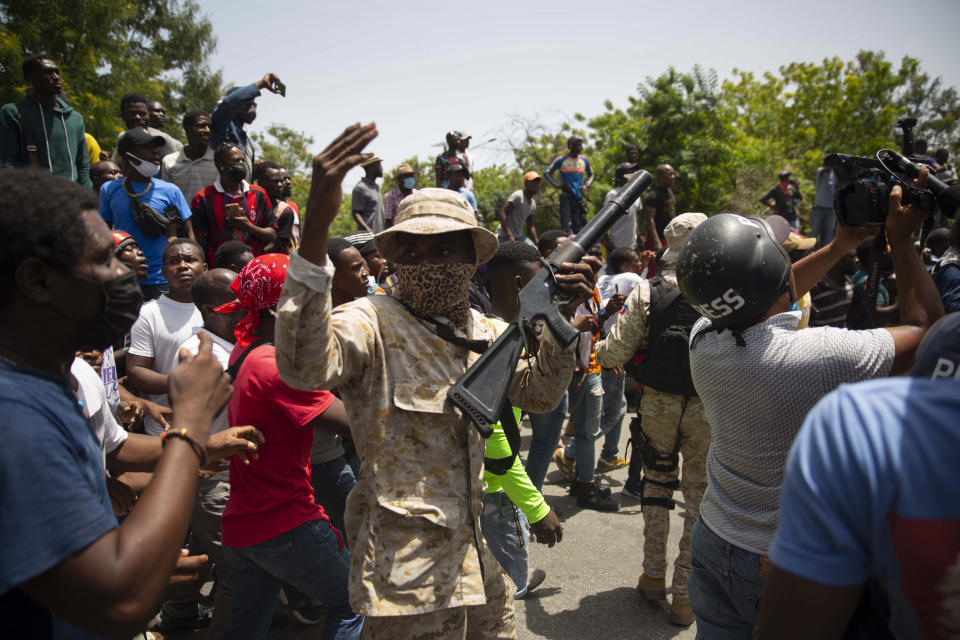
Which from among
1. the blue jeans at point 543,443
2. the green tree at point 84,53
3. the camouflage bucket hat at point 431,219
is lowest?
the blue jeans at point 543,443

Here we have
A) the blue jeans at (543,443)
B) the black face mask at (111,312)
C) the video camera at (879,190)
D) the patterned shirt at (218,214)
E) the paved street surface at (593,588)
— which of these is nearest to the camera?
the black face mask at (111,312)

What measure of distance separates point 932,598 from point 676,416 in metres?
3.11

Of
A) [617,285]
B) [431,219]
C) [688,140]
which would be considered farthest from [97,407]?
[688,140]

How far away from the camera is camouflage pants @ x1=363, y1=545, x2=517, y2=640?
81.8 inches

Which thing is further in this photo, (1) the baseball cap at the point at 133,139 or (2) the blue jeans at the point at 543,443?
(1) the baseball cap at the point at 133,139

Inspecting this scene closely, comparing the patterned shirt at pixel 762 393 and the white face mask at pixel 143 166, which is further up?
the white face mask at pixel 143 166

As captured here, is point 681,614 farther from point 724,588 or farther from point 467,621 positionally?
point 467,621

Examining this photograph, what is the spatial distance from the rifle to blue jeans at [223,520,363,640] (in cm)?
106

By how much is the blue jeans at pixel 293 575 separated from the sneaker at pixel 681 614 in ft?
6.86

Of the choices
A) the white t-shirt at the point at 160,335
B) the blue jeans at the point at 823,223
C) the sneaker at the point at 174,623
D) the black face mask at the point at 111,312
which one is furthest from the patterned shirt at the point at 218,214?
the blue jeans at the point at 823,223

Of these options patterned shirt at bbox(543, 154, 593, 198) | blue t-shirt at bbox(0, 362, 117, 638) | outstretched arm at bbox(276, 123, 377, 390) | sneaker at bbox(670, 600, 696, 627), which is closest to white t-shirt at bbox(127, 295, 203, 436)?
outstretched arm at bbox(276, 123, 377, 390)

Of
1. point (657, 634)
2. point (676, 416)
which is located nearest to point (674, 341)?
point (676, 416)

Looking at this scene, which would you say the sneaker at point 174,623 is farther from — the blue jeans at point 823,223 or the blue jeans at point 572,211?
the blue jeans at point 823,223

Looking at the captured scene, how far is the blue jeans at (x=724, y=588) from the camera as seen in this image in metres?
2.23
